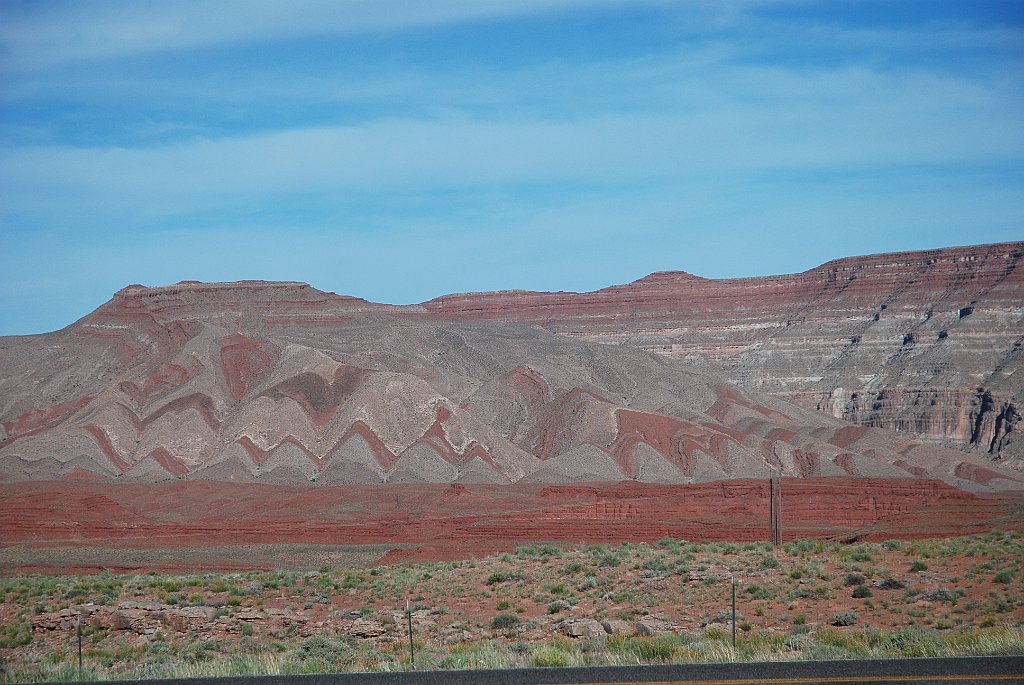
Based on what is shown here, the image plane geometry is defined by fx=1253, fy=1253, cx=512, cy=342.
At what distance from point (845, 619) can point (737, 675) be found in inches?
278

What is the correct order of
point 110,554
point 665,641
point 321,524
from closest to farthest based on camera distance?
point 665,641, point 110,554, point 321,524

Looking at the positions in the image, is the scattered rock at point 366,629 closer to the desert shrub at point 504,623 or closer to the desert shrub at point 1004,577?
the desert shrub at point 504,623

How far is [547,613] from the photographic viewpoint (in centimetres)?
2436

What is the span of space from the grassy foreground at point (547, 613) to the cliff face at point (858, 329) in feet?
305

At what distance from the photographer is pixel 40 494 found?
212 ft

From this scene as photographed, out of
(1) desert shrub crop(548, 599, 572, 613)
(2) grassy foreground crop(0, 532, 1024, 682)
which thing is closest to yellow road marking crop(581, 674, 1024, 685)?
(2) grassy foreground crop(0, 532, 1024, 682)

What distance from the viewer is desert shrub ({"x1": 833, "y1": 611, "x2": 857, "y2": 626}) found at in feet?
70.4

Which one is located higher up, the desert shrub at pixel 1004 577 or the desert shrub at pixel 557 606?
the desert shrub at pixel 1004 577

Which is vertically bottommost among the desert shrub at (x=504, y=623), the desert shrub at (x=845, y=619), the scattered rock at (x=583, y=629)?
the desert shrub at (x=504, y=623)

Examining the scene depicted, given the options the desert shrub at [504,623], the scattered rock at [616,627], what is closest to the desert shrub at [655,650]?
the scattered rock at [616,627]

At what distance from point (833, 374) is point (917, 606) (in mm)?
117120

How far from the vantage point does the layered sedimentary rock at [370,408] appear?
260 ft

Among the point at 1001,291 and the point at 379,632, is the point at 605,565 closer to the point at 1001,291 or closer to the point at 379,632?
the point at 379,632

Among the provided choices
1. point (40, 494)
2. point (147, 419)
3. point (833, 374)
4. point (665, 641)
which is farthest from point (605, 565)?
point (833, 374)
